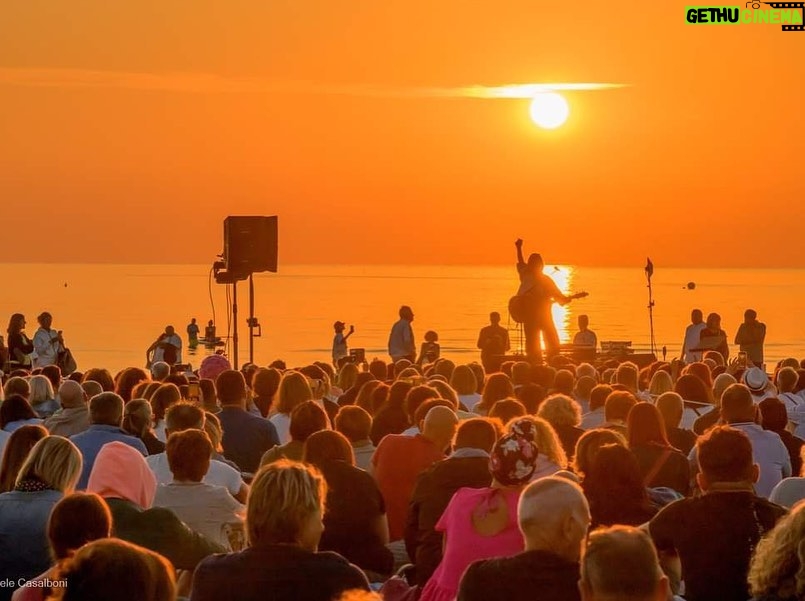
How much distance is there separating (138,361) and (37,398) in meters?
31.0

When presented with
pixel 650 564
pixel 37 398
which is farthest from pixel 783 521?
pixel 37 398

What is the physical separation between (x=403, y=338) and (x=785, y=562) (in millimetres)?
17198

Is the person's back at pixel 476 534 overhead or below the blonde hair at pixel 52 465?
below

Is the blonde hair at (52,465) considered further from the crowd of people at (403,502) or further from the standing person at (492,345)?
the standing person at (492,345)

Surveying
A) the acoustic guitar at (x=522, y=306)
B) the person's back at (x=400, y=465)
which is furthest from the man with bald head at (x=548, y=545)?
the acoustic guitar at (x=522, y=306)

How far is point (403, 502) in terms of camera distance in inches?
309

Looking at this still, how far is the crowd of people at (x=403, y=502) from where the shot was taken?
397 centimetres

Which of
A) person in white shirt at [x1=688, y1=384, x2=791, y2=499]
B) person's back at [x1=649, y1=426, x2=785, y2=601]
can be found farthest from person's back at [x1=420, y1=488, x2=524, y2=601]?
person in white shirt at [x1=688, y1=384, x2=791, y2=499]

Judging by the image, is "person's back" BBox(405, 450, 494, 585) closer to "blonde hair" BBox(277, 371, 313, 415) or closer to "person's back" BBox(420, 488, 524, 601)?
"person's back" BBox(420, 488, 524, 601)

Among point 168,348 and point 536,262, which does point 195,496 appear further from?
point 168,348

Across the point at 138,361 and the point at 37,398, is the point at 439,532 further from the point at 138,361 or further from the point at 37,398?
the point at 138,361

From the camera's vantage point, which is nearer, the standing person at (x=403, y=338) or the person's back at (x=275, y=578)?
the person's back at (x=275, y=578)

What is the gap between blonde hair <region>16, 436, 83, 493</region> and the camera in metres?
5.66

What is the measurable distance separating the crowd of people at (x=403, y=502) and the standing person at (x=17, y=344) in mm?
7255
